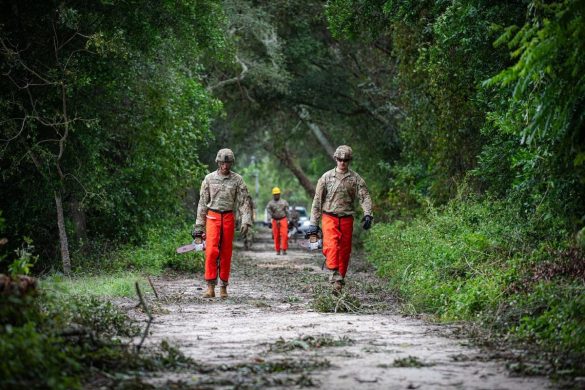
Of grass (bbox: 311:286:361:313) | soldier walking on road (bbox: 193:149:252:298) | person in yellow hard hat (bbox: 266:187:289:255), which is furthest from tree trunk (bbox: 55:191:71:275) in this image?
person in yellow hard hat (bbox: 266:187:289:255)

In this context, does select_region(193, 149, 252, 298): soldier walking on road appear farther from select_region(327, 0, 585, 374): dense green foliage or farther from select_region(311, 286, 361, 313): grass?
select_region(327, 0, 585, 374): dense green foliage

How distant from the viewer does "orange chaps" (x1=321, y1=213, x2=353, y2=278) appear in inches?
565

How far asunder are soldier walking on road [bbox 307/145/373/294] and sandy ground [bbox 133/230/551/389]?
2.30 ft

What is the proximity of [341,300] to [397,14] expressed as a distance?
7.30m

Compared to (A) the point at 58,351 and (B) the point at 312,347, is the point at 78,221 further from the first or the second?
(A) the point at 58,351

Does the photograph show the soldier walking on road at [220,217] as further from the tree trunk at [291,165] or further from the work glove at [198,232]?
the tree trunk at [291,165]

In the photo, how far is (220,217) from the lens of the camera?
15273 millimetres

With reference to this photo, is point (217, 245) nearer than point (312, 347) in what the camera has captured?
No

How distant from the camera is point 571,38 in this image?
29.9 feet

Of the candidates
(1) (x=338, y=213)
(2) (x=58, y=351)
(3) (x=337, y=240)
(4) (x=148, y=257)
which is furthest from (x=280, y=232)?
(2) (x=58, y=351)

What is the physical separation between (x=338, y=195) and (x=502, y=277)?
3.85m

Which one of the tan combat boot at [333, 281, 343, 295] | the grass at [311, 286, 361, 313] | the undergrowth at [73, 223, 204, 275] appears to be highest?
the tan combat boot at [333, 281, 343, 295]

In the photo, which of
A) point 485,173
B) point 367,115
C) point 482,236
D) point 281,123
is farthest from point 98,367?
point 281,123

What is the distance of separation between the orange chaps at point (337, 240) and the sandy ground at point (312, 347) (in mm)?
694
